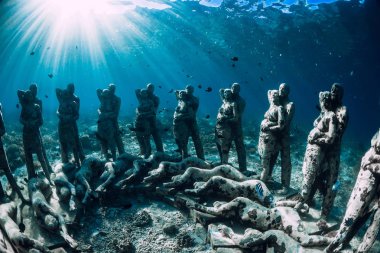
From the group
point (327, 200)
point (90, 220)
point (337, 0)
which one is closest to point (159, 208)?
point (90, 220)

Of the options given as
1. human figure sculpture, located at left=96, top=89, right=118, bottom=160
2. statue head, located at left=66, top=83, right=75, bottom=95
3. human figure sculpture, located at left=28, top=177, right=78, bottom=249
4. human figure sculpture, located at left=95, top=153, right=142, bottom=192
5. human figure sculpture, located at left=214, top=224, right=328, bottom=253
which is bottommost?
human figure sculpture, located at left=28, top=177, right=78, bottom=249

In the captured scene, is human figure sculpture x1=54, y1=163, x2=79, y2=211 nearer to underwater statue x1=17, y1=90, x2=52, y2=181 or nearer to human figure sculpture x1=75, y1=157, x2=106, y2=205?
human figure sculpture x1=75, y1=157, x2=106, y2=205

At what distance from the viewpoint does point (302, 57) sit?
47.7 metres

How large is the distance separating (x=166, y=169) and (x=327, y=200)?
14.9 ft

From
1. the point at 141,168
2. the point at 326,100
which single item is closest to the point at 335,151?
the point at 326,100

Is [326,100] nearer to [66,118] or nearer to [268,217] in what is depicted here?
[268,217]

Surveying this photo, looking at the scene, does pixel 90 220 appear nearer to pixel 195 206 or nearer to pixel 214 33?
pixel 195 206

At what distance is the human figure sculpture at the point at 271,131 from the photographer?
26.4ft

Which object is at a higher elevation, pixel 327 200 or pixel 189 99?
pixel 189 99

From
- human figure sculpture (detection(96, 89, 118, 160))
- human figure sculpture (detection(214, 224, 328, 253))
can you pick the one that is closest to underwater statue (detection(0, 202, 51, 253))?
human figure sculpture (detection(214, 224, 328, 253))

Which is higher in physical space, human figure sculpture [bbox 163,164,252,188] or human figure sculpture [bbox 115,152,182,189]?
human figure sculpture [bbox 163,164,252,188]

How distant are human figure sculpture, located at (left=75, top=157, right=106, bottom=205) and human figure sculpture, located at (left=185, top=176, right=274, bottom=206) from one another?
9.07 feet

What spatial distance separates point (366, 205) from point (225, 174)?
372 centimetres

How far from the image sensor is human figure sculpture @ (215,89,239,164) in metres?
9.70
